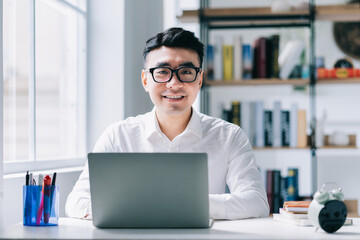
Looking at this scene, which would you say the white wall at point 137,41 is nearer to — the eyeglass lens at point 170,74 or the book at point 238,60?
the book at point 238,60

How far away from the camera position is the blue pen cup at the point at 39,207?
162cm

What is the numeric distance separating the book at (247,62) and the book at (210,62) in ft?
0.70

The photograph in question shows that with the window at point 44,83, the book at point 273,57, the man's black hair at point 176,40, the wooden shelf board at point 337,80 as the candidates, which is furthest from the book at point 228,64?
the man's black hair at point 176,40

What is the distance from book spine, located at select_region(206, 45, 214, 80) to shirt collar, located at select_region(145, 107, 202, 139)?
1.20m

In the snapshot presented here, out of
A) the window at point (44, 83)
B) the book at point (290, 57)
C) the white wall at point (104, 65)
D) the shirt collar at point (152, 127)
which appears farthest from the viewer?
the book at point (290, 57)

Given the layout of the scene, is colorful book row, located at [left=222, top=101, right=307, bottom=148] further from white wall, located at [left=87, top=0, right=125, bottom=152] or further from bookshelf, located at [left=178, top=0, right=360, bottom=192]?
white wall, located at [left=87, top=0, right=125, bottom=152]

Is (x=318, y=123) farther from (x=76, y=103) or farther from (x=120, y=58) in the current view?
(x=76, y=103)

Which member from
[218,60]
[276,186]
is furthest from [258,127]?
[218,60]

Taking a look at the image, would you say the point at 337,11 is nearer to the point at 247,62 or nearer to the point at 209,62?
the point at 247,62

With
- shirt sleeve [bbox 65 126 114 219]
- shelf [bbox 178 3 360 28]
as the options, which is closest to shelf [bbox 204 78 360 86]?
shelf [bbox 178 3 360 28]

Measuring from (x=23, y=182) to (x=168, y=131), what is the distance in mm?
647

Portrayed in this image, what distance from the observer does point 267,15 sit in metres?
3.47

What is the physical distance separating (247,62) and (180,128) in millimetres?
1332

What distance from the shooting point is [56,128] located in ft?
9.73
